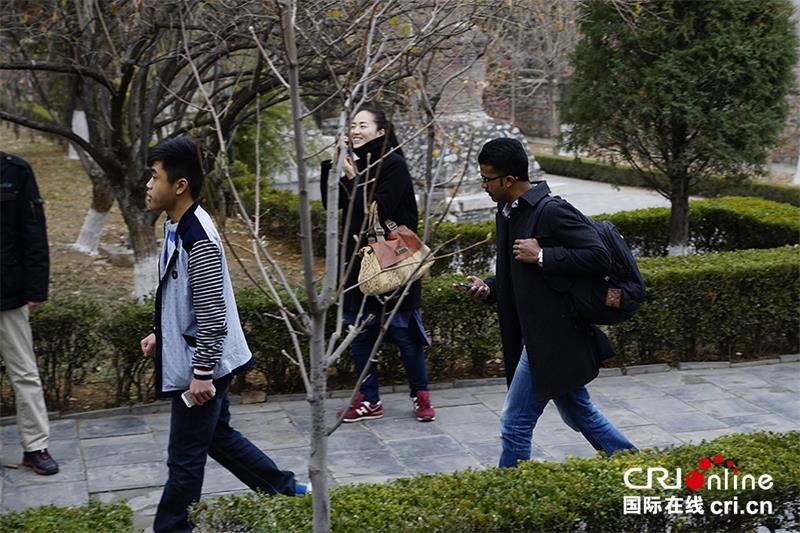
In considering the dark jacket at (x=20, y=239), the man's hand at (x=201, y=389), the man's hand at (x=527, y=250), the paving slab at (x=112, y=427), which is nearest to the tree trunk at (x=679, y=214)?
the man's hand at (x=527, y=250)

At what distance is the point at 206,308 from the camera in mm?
4145

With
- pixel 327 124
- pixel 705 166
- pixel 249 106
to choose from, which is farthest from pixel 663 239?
pixel 327 124

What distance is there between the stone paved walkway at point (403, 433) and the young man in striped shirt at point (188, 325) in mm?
680

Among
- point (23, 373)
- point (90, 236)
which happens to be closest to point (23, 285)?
point (23, 373)

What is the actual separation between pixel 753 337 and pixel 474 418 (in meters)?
2.62

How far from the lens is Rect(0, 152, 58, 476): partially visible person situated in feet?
17.2

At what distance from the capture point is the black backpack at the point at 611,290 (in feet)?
14.7

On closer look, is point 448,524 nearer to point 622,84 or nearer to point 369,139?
point 369,139

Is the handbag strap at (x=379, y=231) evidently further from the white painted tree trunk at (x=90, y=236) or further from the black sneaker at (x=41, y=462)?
the white painted tree trunk at (x=90, y=236)

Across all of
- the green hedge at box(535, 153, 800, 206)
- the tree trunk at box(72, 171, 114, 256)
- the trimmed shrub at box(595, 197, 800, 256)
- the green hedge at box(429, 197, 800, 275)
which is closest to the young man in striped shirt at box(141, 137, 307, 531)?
the green hedge at box(429, 197, 800, 275)

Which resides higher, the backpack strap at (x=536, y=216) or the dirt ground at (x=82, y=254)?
the backpack strap at (x=536, y=216)

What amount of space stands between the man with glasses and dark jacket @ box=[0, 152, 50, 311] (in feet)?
7.76

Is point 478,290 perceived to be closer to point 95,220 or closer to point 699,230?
point 699,230

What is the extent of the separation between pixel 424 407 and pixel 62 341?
7.43ft
